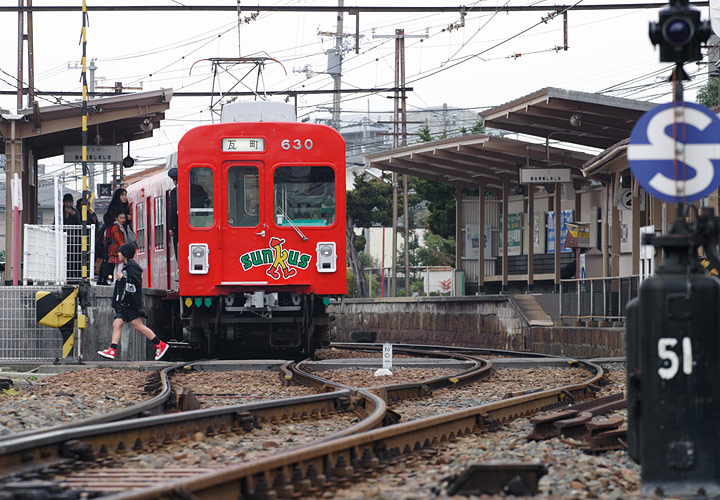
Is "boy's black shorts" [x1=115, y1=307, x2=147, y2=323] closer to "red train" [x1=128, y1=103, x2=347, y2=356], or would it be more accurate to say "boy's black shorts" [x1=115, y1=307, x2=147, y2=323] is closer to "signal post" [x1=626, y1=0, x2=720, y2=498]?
"red train" [x1=128, y1=103, x2=347, y2=356]

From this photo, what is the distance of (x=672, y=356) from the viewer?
17.5 feet

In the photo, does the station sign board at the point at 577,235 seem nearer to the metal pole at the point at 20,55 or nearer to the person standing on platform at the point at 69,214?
the person standing on platform at the point at 69,214

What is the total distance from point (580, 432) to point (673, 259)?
7.56 feet

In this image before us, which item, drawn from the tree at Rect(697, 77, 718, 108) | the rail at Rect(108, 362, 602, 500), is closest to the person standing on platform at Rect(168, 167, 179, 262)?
the rail at Rect(108, 362, 602, 500)

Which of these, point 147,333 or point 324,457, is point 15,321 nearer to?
point 147,333

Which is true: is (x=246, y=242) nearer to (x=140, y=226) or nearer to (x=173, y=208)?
(x=173, y=208)

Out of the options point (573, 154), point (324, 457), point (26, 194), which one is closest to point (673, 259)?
point (324, 457)

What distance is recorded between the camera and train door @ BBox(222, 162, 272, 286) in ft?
55.4

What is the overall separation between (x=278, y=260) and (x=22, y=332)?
3811 mm

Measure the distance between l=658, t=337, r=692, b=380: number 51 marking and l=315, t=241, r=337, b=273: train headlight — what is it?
38.5 ft

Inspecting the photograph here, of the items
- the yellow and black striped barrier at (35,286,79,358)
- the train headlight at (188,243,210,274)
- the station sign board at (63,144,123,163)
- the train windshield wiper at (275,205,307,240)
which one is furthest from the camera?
the station sign board at (63,144,123,163)

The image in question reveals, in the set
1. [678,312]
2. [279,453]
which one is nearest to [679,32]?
[678,312]

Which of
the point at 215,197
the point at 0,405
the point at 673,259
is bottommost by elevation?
the point at 0,405

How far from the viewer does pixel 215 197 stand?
1698 cm
